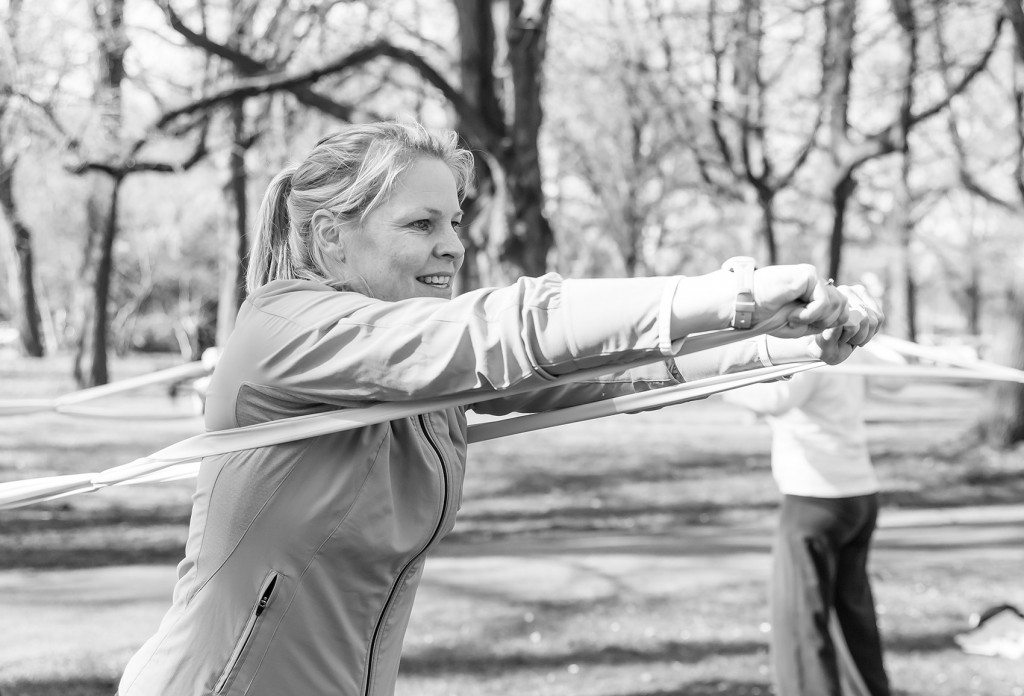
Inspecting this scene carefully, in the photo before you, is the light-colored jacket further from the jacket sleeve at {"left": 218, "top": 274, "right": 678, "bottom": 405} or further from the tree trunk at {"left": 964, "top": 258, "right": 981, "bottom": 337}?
the tree trunk at {"left": 964, "top": 258, "right": 981, "bottom": 337}

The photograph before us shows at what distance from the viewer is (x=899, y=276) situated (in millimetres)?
37469

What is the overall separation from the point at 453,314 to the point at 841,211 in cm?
1944

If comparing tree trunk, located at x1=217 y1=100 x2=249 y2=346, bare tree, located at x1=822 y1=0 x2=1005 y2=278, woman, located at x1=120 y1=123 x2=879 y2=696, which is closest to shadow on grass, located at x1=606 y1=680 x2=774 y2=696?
woman, located at x1=120 y1=123 x2=879 y2=696

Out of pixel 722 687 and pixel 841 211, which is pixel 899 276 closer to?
pixel 841 211

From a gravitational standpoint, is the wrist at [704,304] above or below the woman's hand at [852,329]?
above

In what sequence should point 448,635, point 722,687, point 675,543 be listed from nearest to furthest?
point 722,687
point 448,635
point 675,543

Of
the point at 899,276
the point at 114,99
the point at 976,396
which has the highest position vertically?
the point at 114,99

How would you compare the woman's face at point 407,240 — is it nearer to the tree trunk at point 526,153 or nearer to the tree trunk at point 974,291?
the tree trunk at point 526,153

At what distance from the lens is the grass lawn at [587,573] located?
6180 millimetres

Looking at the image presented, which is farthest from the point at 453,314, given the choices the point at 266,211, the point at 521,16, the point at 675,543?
the point at 521,16

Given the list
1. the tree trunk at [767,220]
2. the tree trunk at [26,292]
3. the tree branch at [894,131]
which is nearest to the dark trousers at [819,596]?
the tree branch at [894,131]

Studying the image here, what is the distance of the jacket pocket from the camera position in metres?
1.97

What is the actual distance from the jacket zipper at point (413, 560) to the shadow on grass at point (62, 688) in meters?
4.16

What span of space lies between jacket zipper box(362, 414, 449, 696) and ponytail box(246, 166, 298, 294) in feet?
1.44
